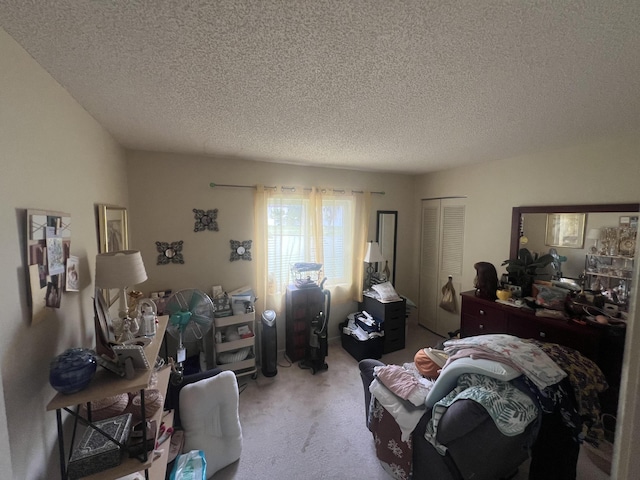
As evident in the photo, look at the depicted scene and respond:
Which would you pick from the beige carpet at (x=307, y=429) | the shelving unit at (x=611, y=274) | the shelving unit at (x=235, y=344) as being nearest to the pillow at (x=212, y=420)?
the beige carpet at (x=307, y=429)

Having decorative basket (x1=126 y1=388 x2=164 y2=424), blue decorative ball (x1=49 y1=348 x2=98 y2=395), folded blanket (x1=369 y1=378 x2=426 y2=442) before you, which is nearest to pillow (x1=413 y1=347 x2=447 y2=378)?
folded blanket (x1=369 y1=378 x2=426 y2=442)

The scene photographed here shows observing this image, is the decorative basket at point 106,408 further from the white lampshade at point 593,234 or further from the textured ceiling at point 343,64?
the white lampshade at point 593,234

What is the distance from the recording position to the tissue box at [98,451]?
96 centimetres

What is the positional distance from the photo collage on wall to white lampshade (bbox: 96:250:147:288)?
101 millimetres

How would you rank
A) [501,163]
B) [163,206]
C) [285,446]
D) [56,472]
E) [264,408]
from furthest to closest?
1. [501,163]
2. [163,206]
3. [264,408]
4. [285,446]
5. [56,472]

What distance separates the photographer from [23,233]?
0.89 metres

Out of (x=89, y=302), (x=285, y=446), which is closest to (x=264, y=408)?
(x=285, y=446)

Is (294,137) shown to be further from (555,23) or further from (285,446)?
(285,446)

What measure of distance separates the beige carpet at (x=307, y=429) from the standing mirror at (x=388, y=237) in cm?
131

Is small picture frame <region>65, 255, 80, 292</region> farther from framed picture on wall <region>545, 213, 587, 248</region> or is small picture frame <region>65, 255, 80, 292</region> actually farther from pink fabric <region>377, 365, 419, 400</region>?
framed picture on wall <region>545, 213, 587, 248</region>

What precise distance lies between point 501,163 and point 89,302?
12.4 ft

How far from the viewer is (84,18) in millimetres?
791

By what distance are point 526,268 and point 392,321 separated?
152 centimetres

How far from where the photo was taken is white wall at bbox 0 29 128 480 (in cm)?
81
